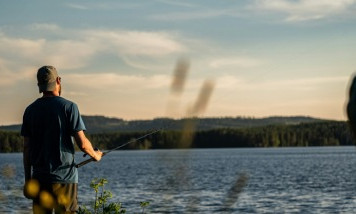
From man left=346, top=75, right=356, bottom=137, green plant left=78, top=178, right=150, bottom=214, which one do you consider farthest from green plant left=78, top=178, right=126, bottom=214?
man left=346, top=75, right=356, bottom=137

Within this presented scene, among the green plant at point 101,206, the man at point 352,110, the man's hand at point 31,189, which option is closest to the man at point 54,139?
the green plant at point 101,206

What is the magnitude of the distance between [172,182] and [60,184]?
3335 millimetres

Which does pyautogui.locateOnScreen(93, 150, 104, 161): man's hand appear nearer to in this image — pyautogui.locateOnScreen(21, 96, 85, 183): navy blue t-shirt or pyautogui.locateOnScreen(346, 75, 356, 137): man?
pyautogui.locateOnScreen(21, 96, 85, 183): navy blue t-shirt

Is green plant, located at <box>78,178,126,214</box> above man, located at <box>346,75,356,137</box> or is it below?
below

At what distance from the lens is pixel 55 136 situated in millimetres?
4664

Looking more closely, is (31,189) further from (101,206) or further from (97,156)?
(97,156)

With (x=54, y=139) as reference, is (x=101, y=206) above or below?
below

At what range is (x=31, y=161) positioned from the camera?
476 centimetres

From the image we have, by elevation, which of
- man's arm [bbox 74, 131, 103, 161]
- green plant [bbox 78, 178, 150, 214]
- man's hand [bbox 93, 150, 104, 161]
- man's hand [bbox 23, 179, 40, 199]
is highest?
man's arm [bbox 74, 131, 103, 161]

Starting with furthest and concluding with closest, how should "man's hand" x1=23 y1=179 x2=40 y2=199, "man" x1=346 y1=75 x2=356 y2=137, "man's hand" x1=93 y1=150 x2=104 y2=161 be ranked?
1. "man's hand" x1=93 y1=150 x2=104 y2=161
2. "man's hand" x1=23 y1=179 x2=40 y2=199
3. "man" x1=346 y1=75 x2=356 y2=137

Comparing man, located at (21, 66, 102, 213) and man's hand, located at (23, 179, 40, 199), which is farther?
man, located at (21, 66, 102, 213)

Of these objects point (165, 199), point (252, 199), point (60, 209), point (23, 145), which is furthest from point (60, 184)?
point (252, 199)

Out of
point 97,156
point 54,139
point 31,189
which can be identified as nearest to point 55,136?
point 54,139

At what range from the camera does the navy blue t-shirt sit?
4.64 m
